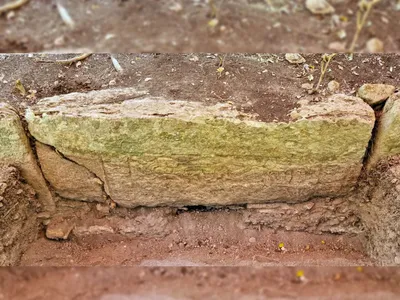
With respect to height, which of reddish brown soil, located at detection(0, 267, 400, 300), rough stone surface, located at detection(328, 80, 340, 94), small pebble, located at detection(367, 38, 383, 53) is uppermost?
rough stone surface, located at detection(328, 80, 340, 94)

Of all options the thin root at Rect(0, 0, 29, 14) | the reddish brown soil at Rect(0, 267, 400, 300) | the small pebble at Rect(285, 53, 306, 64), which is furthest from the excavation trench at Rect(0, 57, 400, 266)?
the thin root at Rect(0, 0, 29, 14)

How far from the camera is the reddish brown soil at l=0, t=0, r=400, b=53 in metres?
2.78

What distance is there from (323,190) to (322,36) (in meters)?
1.28

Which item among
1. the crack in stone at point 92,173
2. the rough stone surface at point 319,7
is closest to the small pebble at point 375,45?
the rough stone surface at point 319,7

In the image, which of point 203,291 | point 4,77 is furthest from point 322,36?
point 203,291

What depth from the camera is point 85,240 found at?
187 cm

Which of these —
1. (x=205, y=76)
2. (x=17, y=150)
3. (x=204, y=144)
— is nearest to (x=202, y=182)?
(x=204, y=144)

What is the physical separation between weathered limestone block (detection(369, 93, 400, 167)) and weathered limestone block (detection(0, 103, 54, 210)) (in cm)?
109

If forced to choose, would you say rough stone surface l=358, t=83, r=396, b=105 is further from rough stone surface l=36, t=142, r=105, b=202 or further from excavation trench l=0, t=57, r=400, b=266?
rough stone surface l=36, t=142, r=105, b=202

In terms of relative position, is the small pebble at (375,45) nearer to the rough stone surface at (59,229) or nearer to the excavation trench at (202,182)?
the excavation trench at (202,182)

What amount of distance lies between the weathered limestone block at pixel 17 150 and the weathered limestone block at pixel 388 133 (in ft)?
3.58

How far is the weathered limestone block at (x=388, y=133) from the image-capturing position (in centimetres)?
158

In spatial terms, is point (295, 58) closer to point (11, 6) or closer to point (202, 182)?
point (202, 182)

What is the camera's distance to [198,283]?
131 cm
